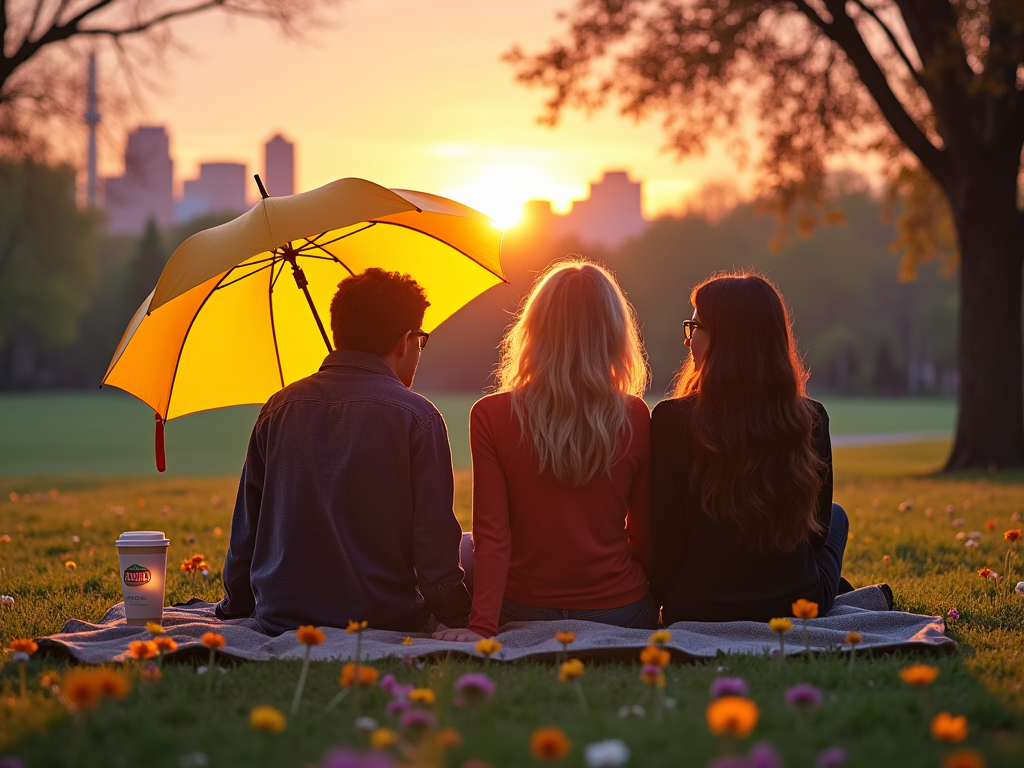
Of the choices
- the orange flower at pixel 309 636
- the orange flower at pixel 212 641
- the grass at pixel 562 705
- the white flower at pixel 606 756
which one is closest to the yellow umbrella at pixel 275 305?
the grass at pixel 562 705

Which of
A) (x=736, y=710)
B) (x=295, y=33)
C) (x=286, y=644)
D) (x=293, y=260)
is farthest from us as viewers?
(x=295, y=33)

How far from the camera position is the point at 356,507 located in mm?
4074

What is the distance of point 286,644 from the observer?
13.0 feet

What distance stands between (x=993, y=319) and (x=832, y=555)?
35.9ft

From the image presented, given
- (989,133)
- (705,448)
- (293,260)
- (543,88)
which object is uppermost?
(543,88)

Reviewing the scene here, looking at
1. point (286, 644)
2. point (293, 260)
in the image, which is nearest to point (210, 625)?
point (286, 644)

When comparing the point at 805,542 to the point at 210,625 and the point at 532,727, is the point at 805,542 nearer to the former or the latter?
the point at 532,727

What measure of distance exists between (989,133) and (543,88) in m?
6.26

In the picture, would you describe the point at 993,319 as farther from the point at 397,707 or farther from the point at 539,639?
the point at 397,707

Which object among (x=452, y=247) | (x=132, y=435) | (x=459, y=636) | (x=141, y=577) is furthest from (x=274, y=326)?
(x=132, y=435)

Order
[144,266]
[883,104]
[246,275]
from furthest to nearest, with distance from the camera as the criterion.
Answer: [144,266], [883,104], [246,275]

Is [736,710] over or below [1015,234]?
below

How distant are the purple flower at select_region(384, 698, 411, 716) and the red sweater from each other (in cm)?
105

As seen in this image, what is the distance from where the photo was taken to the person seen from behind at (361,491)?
4.08m
